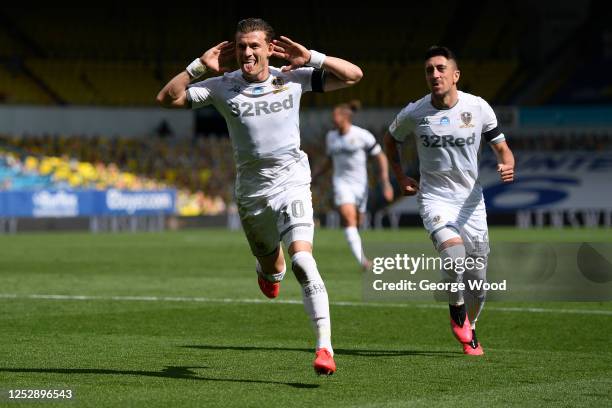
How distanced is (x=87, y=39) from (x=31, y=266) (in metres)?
33.1

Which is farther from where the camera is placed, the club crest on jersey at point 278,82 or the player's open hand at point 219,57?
the club crest on jersey at point 278,82

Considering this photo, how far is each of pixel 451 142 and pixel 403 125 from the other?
485mm

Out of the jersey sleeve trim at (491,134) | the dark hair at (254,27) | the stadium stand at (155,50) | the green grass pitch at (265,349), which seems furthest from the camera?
the stadium stand at (155,50)

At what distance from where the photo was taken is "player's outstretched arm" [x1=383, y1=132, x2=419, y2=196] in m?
9.47

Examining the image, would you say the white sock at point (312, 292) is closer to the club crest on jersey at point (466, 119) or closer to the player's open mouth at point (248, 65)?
the player's open mouth at point (248, 65)

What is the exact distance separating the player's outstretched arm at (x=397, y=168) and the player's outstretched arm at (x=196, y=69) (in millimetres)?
2199

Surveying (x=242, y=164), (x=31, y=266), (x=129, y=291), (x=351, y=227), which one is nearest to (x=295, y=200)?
(x=242, y=164)

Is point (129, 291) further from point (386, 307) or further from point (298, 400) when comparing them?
point (298, 400)

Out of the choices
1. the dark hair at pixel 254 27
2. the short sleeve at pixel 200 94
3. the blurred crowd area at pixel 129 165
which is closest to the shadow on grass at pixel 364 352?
the short sleeve at pixel 200 94

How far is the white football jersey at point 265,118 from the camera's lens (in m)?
8.07

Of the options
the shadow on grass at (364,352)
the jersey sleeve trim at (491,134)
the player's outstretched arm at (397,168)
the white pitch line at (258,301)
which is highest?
the jersey sleeve trim at (491,134)

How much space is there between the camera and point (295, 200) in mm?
8094

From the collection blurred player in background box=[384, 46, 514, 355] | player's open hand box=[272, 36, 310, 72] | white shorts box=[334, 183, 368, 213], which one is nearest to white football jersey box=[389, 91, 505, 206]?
blurred player in background box=[384, 46, 514, 355]

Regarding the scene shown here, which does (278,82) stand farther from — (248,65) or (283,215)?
(283,215)
